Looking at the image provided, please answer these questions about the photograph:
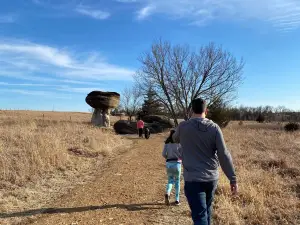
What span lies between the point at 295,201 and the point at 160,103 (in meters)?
30.4

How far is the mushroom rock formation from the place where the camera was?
114 feet

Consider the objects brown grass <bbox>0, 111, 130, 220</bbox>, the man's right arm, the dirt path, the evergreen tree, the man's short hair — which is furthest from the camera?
the evergreen tree

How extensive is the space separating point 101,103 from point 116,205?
91.2 feet

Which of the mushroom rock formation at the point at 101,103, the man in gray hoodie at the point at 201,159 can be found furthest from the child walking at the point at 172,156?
the mushroom rock formation at the point at 101,103

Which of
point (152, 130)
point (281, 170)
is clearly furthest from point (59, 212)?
point (152, 130)

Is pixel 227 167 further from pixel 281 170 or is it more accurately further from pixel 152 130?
pixel 152 130

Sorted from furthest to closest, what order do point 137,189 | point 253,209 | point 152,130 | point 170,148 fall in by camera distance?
point 152,130
point 137,189
point 170,148
point 253,209

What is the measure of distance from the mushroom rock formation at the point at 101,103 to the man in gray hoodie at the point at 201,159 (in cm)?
3064

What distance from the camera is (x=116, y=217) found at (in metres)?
6.44

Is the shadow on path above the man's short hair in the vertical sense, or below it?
below

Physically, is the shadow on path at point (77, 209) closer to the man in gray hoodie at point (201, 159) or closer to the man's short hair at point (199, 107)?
the man in gray hoodie at point (201, 159)

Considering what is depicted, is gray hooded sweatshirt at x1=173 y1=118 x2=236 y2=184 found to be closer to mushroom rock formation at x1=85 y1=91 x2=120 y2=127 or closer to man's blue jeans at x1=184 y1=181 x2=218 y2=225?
man's blue jeans at x1=184 y1=181 x2=218 y2=225

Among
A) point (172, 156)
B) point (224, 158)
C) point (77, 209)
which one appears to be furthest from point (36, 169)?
point (224, 158)

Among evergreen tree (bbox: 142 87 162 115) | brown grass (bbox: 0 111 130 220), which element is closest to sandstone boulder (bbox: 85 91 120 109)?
evergreen tree (bbox: 142 87 162 115)
